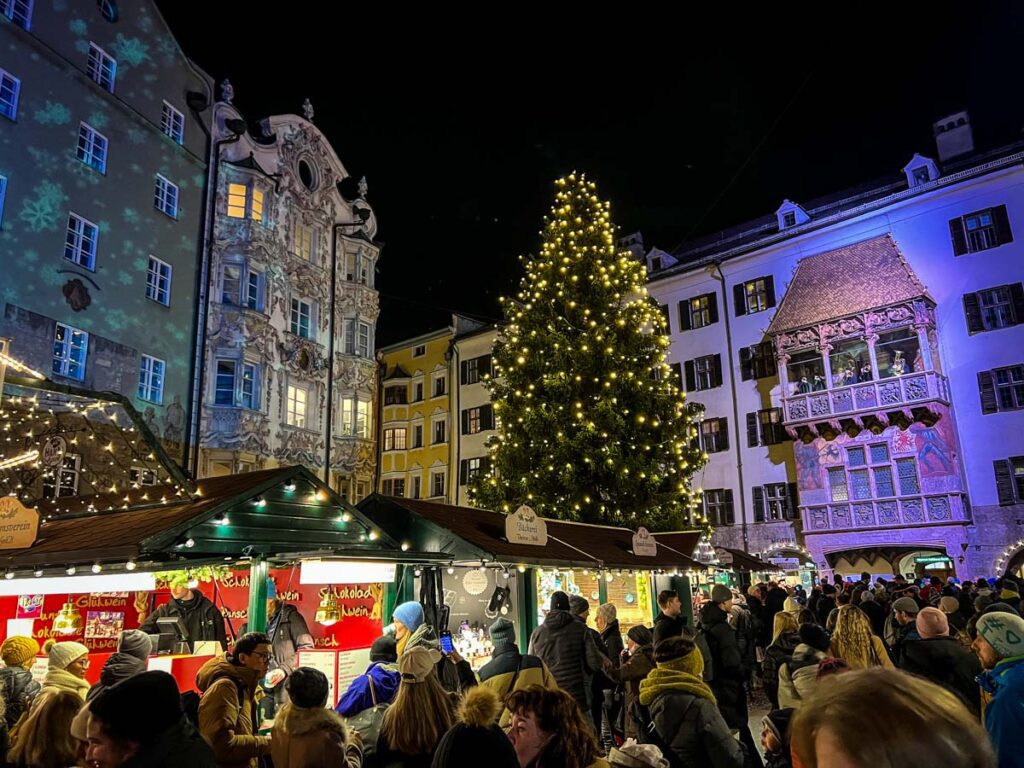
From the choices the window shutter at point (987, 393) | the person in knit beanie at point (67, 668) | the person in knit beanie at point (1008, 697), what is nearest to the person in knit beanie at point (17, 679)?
the person in knit beanie at point (67, 668)

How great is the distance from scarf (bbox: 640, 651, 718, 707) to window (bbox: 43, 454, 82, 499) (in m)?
19.3

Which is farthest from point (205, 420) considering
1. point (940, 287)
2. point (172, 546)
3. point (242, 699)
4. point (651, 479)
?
point (940, 287)

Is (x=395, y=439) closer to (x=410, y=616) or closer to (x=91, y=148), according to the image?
(x=91, y=148)

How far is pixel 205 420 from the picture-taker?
965 inches

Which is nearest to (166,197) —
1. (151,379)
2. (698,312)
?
(151,379)

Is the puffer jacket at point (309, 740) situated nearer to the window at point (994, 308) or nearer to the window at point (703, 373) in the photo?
the window at point (994, 308)

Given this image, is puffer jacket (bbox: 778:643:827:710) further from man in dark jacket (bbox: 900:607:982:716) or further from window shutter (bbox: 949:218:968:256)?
window shutter (bbox: 949:218:968:256)

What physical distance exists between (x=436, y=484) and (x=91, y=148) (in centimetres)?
2330

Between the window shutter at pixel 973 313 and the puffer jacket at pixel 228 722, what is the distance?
28.6 m

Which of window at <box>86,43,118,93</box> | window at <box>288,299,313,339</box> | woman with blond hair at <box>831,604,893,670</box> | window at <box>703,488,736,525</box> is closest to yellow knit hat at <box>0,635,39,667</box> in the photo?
woman with blond hair at <box>831,604,893,670</box>

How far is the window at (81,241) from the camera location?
2097cm

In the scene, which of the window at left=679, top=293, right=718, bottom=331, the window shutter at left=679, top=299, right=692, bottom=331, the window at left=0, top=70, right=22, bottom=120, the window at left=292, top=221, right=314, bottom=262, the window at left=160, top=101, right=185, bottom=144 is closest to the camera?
the window at left=0, top=70, right=22, bottom=120

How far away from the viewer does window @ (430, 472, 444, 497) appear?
39719 mm

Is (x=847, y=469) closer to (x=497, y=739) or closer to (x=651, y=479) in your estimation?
(x=651, y=479)
